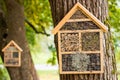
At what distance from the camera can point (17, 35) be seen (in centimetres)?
759

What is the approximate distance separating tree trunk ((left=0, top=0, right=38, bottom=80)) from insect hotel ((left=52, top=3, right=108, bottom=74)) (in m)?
4.64

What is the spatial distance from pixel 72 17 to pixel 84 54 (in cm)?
33

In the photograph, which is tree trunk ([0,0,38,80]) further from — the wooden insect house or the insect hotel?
the insect hotel

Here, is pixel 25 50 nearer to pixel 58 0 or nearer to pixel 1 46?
pixel 1 46

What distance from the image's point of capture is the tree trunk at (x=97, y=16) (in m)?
2.96

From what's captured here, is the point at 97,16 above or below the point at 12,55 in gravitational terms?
above

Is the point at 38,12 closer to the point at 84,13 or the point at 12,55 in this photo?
the point at 12,55

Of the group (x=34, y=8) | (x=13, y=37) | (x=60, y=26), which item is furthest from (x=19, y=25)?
(x=60, y=26)

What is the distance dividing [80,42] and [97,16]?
271 mm

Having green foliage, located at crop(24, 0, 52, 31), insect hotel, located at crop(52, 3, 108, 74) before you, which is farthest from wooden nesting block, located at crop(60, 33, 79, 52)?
green foliage, located at crop(24, 0, 52, 31)

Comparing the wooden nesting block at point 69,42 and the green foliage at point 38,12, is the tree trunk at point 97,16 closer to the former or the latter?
the wooden nesting block at point 69,42

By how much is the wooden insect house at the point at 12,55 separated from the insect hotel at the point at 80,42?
4.49 metres

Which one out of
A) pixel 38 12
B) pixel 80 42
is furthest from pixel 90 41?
pixel 38 12

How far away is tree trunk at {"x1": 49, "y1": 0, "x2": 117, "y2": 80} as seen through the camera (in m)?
2.96
